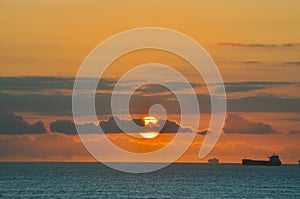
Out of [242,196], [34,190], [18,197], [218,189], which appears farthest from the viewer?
[218,189]

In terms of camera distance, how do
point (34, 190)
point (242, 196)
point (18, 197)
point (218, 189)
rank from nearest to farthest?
point (18, 197), point (242, 196), point (34, 190), point (218, 189)

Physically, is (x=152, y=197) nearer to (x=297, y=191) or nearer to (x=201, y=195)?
(x=201, y=195)

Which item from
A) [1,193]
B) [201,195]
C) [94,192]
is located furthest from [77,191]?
[201,195]

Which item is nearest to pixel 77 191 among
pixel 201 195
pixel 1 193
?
pixel 1 193

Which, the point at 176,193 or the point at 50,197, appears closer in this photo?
the point at 50,197

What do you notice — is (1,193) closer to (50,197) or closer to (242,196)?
(50,197)

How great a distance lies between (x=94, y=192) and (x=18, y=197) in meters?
20.8

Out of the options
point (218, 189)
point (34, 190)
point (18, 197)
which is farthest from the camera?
point (218, 189)

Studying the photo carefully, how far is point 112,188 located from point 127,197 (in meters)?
31.5

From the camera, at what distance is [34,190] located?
18050cm

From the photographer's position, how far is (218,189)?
192500 mm

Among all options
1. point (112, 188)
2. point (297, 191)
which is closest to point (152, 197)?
point (112, 188)

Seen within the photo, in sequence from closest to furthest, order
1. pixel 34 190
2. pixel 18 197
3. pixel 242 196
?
pixel 18 197 < pixel 242 196 < pixel 34 190

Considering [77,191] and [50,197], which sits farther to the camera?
[77,191]
